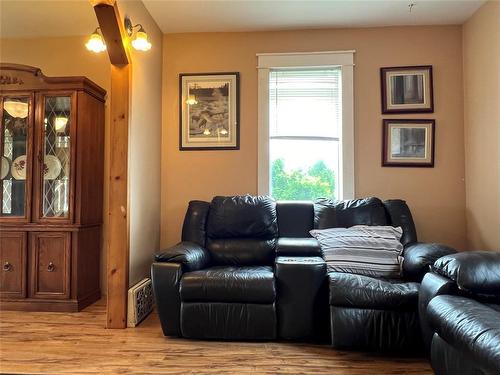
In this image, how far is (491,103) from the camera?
269cm

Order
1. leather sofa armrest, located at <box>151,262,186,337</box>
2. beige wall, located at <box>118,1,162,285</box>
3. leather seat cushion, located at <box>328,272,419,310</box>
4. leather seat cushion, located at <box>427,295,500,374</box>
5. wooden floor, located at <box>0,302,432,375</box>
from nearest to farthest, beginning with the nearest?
leather seat cushion, located at <box>427,295,500,374</box>
wooden floor, located at <box>0,302,432,375</box>
leather seat cushion, located at <box>328,272,419,310</box>
leather sofa armrest, located at <box>151,262,186,337</box>
beige wall, located at <box>118,1,162,285</box>

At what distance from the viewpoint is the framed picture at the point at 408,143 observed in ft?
10.2

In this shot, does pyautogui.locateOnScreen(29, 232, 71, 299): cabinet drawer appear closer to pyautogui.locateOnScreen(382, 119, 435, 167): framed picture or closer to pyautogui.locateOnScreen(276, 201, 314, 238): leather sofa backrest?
pyautogui.locateOnScreen(276, 201, 314, 238): leather sofa backrest

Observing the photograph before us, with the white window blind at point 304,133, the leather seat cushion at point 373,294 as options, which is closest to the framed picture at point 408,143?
the white window blind at point 304,133

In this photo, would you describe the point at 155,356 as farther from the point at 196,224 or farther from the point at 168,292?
the point at 196,224

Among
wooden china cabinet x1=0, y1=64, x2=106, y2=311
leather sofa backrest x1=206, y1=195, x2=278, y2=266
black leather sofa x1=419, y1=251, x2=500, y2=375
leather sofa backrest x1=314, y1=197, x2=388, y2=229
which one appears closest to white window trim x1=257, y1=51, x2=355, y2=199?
leather sofa backrest x1=314, y1=197, x2=388, y2=229

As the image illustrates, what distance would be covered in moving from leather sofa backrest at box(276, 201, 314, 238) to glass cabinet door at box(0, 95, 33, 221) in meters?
2.28

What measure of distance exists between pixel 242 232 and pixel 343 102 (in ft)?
5.30

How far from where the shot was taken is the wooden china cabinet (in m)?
2.83

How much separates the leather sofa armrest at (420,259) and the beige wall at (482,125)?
858 mm

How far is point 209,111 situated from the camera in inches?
131

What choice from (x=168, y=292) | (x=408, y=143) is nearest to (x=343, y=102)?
(x=408, y=143)

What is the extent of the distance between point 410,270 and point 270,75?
2190mm

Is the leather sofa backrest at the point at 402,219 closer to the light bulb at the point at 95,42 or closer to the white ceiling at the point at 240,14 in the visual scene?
the white ceiling at the point at 240,14
